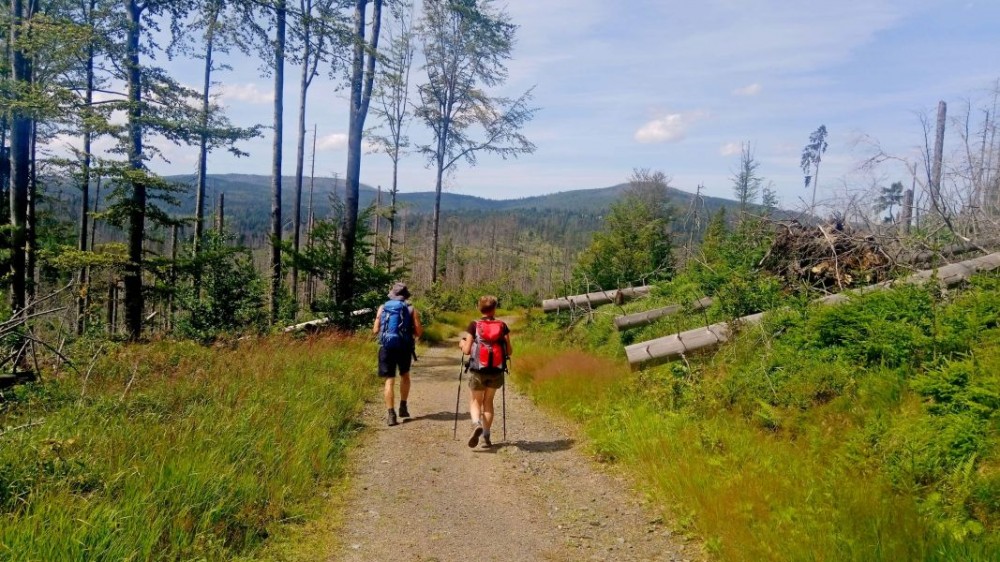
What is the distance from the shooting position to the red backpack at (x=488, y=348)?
6.89m

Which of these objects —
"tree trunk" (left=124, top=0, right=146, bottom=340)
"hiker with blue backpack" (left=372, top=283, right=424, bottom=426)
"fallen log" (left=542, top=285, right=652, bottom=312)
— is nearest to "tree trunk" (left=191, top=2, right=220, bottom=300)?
"tree trunk" (left=124, top=0, right=146, bottom=340)

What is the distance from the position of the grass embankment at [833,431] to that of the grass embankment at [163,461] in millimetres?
3276

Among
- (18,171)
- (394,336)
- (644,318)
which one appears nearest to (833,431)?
(394,336)

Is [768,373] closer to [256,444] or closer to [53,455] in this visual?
[256,444]

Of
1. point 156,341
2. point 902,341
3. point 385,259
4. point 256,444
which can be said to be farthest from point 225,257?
point 902,341

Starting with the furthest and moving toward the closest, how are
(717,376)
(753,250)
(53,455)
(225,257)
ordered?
1. (225,257)
2. (753,250)
3. (717,376)
4. (53,455)

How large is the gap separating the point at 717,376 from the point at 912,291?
2404 millimetres

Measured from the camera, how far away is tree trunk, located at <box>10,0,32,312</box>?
10891 millimetres

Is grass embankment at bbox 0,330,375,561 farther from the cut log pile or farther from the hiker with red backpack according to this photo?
the cut log pile

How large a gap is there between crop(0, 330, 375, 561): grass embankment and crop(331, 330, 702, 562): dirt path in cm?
54

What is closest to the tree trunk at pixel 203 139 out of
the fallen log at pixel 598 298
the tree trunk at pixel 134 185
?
the tree trunk at pixel 134 185

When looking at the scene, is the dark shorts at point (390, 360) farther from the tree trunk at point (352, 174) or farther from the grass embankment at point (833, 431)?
the tree trunk at point (352, 174)

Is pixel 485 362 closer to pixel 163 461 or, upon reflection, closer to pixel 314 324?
pixel 163 461

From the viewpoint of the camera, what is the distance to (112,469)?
4230 millimetres
